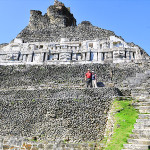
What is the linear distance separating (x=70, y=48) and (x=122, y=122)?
13.0 metres

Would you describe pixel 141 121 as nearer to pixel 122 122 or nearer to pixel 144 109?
pixel 122 122

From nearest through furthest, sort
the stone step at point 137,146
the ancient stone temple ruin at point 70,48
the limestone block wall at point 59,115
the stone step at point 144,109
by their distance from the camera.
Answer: the stone step at point 137,146, the stone step at point 144,109, the limestone block wall at point 59,115, the ancient stone temple ruin at point 70,48

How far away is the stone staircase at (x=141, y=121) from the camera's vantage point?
6.60 meters

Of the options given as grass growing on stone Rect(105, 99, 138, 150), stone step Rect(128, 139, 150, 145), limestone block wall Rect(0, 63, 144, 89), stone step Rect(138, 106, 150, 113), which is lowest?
stone step Rect(128, 139, 150, 145)

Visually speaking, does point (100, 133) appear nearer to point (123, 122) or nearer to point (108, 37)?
point (123, 122)

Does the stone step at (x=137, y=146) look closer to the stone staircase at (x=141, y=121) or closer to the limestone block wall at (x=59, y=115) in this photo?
the stone staircase at (x=141, y=121)

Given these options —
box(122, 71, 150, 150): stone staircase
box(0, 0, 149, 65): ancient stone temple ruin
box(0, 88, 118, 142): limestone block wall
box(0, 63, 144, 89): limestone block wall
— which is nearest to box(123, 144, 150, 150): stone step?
box(122, 71, 150, 150): stone staircase

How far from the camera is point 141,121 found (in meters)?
7.99

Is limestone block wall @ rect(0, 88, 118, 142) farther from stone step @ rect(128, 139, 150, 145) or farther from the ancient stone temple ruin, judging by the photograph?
the ancient stone temple ruin

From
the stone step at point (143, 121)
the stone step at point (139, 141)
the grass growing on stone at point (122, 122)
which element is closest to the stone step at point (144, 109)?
the grass growing on stone at point (122, 122)

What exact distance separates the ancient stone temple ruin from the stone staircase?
17.1 feet

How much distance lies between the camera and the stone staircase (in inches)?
260

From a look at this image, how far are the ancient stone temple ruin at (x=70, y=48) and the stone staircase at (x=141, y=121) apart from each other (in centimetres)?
520

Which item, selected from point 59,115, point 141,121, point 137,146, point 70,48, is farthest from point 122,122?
point 70,48
